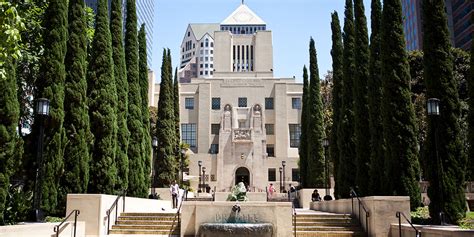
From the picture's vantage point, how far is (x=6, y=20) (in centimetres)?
886

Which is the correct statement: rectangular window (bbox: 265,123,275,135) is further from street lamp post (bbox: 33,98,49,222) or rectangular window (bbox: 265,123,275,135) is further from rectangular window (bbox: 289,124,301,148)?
street lamp post (bbox: 33,98,49,222)

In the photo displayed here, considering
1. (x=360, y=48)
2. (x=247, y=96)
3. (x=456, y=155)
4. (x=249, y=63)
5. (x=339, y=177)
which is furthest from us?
(x=249, y=63)

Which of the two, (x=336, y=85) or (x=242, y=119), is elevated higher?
(x=242, y=119)

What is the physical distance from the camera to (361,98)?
20.1 m

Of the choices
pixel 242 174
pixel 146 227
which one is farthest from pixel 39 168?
pixel 242 174

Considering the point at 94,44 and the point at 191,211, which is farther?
the point at 94,44

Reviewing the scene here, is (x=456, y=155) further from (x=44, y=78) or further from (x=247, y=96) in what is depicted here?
(x=247, y=96)

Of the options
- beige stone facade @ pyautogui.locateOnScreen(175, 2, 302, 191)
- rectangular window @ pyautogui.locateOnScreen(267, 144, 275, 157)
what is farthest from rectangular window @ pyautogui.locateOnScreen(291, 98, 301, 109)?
rectangular window @ pyautogui.locateOnScreen(267, 144, 275, 157)

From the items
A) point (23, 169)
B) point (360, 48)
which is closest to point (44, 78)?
point (23, 169)

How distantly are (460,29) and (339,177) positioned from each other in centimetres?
5610

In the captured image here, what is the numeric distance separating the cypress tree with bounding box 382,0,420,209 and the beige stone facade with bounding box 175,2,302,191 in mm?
37479

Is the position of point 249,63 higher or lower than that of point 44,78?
higher

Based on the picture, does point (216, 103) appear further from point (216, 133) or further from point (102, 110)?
point (102, 110)

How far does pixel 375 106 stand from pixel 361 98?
1.85 m
